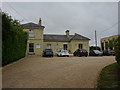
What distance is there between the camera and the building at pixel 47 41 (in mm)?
32438

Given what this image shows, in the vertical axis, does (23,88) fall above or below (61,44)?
below

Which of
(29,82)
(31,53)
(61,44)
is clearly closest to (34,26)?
(31,53)

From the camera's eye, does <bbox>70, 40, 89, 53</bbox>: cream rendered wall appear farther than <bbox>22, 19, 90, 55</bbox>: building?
Yes

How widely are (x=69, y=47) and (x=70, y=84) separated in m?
31.8

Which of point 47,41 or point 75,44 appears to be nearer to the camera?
point 47,41

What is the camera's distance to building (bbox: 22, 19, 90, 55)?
3244 cm

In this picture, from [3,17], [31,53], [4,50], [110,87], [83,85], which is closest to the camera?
[110,87]

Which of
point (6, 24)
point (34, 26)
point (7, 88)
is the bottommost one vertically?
point (7, 88)

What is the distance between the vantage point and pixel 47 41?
36.6 m

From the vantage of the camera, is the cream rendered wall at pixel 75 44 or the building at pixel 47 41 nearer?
the building at pixel 47 41

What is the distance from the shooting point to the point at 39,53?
3256 centimetres

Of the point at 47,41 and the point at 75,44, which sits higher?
the point at 47,41

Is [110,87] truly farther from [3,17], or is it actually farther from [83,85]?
[3,17]

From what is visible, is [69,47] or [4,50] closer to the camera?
[4,50]
